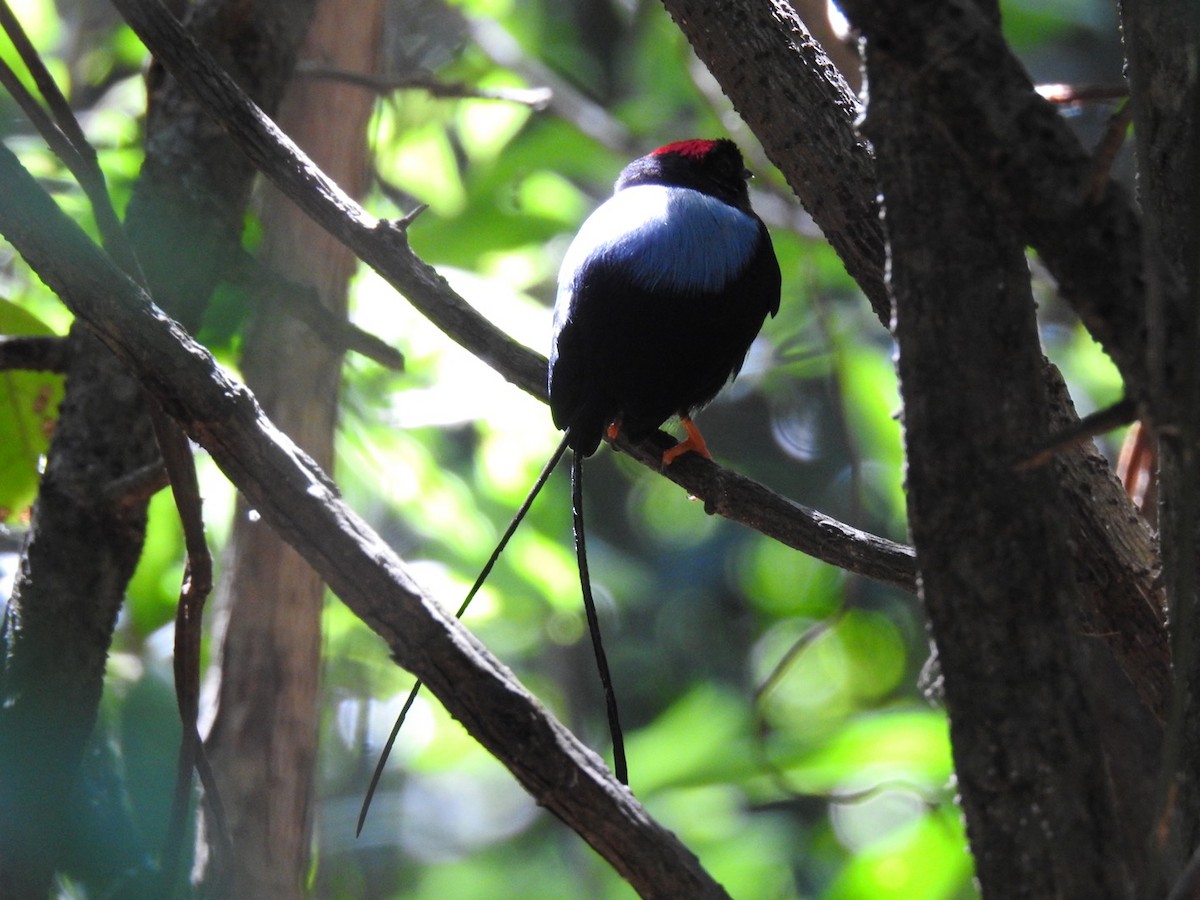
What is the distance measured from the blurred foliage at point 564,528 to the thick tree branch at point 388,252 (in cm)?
31

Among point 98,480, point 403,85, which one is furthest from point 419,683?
point 403,85

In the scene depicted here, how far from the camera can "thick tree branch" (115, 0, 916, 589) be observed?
166 centimetres

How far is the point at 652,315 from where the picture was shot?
212 cm

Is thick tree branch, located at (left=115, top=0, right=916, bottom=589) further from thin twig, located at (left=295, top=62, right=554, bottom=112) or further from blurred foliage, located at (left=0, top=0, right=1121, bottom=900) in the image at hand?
thin twig, located at (left=295, top=62, right=554, bottom=112)

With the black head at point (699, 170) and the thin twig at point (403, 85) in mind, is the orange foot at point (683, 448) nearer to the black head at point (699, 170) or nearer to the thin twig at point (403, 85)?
the black head at point (699, 170)

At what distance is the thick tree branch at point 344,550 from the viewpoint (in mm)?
1083

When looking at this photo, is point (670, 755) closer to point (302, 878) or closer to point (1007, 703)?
point (302, 878)

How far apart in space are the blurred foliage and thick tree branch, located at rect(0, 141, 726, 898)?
25.4 inches

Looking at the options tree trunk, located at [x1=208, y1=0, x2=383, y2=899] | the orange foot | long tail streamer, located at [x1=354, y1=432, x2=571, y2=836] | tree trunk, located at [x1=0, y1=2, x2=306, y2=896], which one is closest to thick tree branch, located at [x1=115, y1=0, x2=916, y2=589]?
the orange foot

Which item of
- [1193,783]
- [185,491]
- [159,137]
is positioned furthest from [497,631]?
[1193,783]

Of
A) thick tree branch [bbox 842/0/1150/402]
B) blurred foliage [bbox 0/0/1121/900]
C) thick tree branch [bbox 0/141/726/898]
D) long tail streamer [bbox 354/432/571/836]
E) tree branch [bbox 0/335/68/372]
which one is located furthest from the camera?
blurred foliage [bbox 0/0/1121/900]

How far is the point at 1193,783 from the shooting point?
1.32 meters

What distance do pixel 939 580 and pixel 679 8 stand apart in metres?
1.14

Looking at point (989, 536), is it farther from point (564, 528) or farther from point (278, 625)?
point (564, 528)
